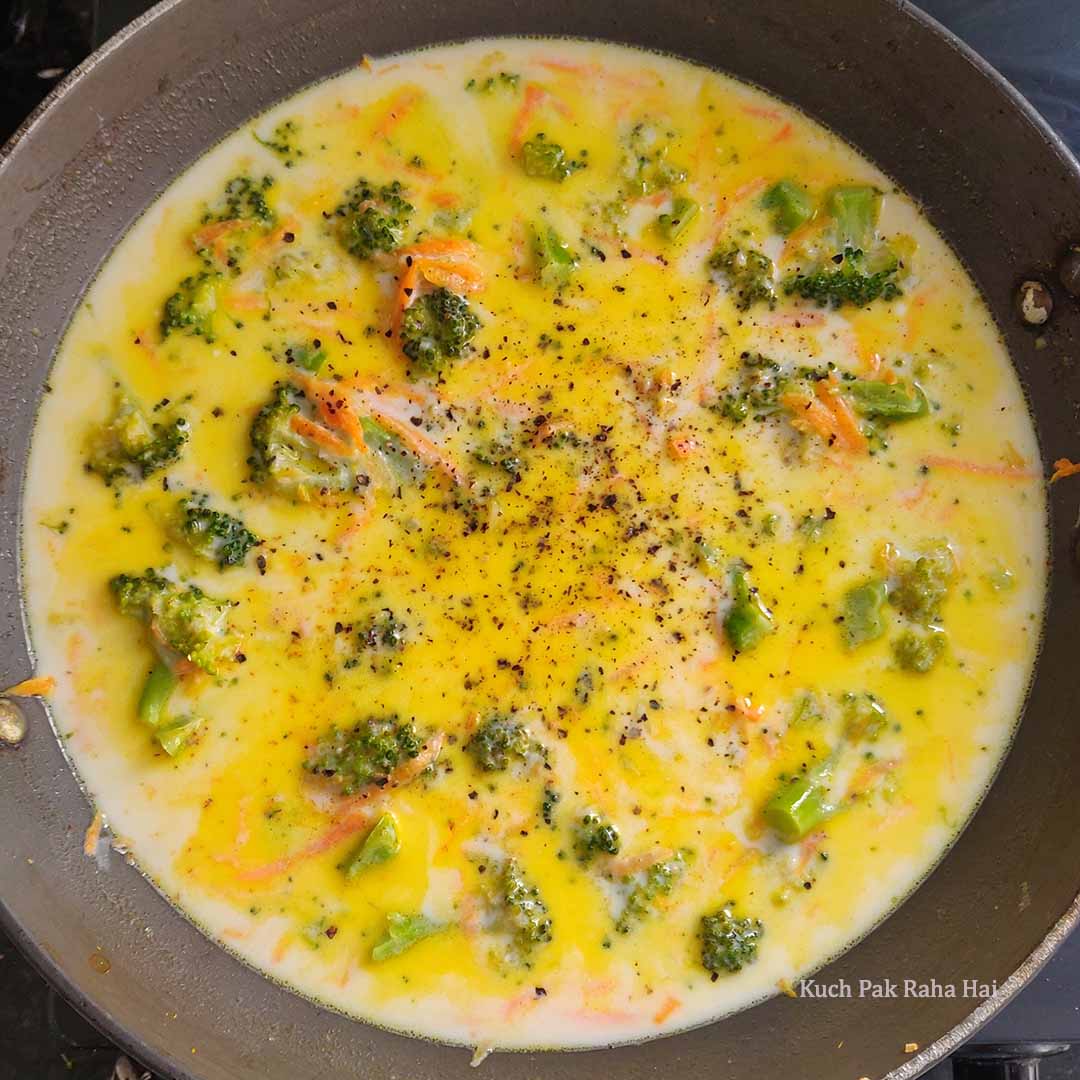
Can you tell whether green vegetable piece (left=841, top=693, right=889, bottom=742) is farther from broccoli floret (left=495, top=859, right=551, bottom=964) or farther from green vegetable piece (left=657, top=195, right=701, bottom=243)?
green vegetable piece (left=657, top=195, right=701, bottom=243)

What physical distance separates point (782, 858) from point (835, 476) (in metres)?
1.20

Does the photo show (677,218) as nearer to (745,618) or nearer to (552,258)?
(552,258)

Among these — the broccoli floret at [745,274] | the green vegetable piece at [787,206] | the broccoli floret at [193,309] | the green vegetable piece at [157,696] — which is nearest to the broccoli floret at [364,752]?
the green vegetable piece at [157,696]

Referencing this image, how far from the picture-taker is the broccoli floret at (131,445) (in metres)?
3.17

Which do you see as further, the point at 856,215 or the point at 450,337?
the point at 856,215

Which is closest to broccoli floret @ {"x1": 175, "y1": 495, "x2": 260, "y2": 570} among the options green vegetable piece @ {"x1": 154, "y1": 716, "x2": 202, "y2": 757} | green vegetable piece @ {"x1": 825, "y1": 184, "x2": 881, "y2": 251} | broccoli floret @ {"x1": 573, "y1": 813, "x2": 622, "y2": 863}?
green vegetable piece @ {"x1": 154, "y1": 716, "x2": 202, "y2": 757}

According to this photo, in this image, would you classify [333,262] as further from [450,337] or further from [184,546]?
[184,546]

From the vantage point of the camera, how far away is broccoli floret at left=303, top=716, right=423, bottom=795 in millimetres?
3102

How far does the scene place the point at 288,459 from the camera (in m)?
3.19

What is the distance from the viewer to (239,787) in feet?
10.5

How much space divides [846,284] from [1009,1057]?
8.07ft

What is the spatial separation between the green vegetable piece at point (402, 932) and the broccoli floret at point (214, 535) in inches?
46.4

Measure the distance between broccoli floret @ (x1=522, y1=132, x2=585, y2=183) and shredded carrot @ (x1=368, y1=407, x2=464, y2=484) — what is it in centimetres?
90

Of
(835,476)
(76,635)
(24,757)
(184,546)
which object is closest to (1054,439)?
(835,476)
